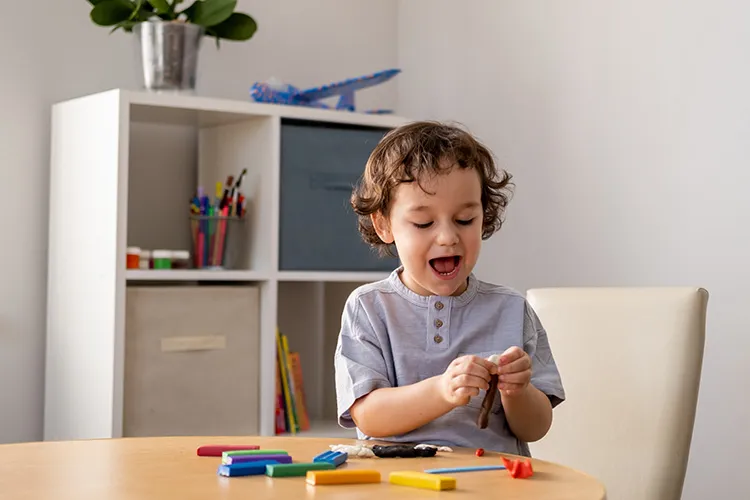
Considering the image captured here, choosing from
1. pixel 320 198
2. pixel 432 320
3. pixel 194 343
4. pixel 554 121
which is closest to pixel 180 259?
pixel 194 343

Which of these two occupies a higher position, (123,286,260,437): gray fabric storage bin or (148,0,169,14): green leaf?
(148,0,169,14): green leaf

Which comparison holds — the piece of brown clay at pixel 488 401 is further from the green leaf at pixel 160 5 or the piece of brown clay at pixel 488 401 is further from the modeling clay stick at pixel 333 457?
the green leaf at pixel 160 5

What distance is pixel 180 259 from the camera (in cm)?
236

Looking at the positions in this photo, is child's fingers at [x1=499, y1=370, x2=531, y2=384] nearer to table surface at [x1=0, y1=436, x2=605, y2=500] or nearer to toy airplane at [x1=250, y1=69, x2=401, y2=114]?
table surface at [x1=0, y1=436, x2=605, y2=500]

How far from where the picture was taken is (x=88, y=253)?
88.0 inches

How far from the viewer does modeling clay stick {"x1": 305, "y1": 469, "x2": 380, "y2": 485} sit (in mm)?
875

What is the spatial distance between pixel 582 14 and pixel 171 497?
6.29 feet

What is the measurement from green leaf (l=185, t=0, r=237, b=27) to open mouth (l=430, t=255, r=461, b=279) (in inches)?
49.9

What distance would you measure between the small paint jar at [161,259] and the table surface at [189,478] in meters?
1.20

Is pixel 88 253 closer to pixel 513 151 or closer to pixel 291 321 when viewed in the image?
pixel 291 321

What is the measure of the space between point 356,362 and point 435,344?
0.10m

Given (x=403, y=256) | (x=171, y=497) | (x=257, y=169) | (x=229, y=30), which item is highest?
(x=229, y=30)

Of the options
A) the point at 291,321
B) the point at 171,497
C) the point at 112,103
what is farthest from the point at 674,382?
the point at 291,321

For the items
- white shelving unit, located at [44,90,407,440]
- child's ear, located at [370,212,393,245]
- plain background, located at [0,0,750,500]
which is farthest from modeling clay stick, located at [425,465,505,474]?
white shelving unit, located at [44,90,407,440]
